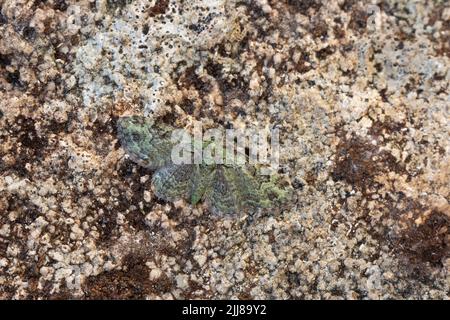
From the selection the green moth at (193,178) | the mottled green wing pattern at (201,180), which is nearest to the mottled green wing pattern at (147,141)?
the green moth at (193,178)

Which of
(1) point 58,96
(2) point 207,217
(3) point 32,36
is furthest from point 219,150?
(3) point 32,36

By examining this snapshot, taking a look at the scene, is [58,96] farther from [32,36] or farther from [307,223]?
[307,223]

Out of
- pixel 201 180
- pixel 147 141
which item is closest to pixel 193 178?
pixel 201 180

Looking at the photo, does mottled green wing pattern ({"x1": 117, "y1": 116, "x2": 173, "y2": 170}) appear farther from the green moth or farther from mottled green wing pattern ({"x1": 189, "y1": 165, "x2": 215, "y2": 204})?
mottled green wing pattern ({"x1": 189, "y1": 165, "x2": 215, "y2": 204})

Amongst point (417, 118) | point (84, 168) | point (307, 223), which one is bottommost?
point (307, 223)

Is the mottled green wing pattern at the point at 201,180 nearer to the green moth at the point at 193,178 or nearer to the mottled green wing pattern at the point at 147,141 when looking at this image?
the green moth at the point at 193,178

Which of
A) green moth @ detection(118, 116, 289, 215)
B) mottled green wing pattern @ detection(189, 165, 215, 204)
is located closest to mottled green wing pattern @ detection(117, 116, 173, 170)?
green moth @ detection(118, 116, 289, 215)
